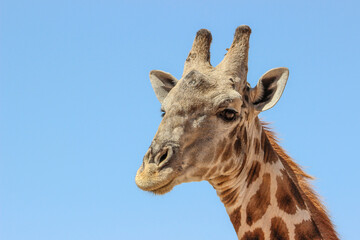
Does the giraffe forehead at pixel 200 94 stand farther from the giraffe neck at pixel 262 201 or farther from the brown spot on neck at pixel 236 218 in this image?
the brown spot on neck at pixel 236 218

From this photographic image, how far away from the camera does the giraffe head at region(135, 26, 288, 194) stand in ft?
26.4

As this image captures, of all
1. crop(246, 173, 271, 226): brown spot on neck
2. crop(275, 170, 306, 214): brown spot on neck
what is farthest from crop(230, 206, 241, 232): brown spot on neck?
crop(275, 170, 306, 214): brown spot on neck

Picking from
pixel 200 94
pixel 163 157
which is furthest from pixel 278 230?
pixel 200 94

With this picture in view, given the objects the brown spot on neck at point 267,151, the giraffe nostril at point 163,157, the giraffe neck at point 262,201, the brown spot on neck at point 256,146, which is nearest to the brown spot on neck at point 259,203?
the giraffe neck at point 262,201

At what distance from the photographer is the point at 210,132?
8547 mm

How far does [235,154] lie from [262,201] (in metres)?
0.85

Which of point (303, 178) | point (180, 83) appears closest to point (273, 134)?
point (303, 178)

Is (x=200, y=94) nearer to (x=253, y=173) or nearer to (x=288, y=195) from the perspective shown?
(x=253, y=173)

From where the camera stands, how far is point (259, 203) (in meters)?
8.98

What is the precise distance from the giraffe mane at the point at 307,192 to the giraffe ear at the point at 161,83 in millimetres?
1782

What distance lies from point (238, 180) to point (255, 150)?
0.61 m

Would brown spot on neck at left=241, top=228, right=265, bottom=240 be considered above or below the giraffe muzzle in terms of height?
below

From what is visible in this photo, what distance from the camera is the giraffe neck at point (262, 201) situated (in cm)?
884

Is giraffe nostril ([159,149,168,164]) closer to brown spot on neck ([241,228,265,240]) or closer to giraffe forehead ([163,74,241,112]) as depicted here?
giraffe forehead ([163,74,241,112])
